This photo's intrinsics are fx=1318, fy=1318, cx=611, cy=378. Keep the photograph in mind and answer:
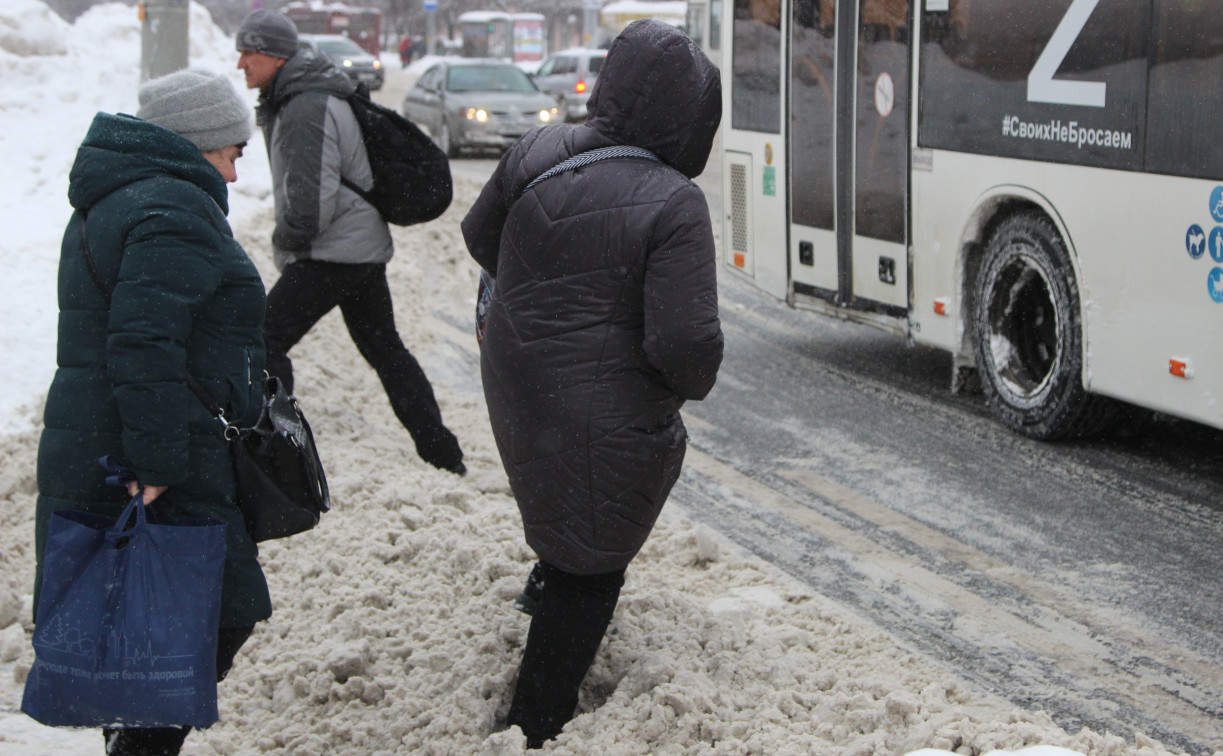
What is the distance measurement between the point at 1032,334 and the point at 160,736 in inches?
214

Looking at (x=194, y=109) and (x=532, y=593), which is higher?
(x=194, y=109)

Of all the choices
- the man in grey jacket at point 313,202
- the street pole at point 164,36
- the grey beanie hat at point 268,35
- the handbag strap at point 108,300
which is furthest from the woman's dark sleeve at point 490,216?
the street pole at point 164,36

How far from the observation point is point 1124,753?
296 centimetres

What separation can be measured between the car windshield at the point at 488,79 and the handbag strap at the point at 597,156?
21.9 meters

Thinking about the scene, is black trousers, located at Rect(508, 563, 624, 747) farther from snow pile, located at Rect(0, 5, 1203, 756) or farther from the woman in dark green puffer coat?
the woman in dark green puffer coat

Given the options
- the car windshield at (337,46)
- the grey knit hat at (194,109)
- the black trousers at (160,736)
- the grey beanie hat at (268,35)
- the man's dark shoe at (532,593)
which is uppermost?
the car windshield at (337,46)

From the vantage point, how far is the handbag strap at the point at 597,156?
3.08m

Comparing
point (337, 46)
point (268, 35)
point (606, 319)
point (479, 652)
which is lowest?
point (479, 652)

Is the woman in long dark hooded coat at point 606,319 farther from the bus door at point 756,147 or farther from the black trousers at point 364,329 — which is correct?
the bus door at point 756,147

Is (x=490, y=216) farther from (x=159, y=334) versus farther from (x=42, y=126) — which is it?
(x=42, y=126)

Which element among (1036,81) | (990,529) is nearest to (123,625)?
(990,529)

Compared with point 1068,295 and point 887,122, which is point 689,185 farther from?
point 887,122

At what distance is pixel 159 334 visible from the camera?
2740mm

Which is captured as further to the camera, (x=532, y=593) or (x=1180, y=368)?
(x=1180, y=368)
